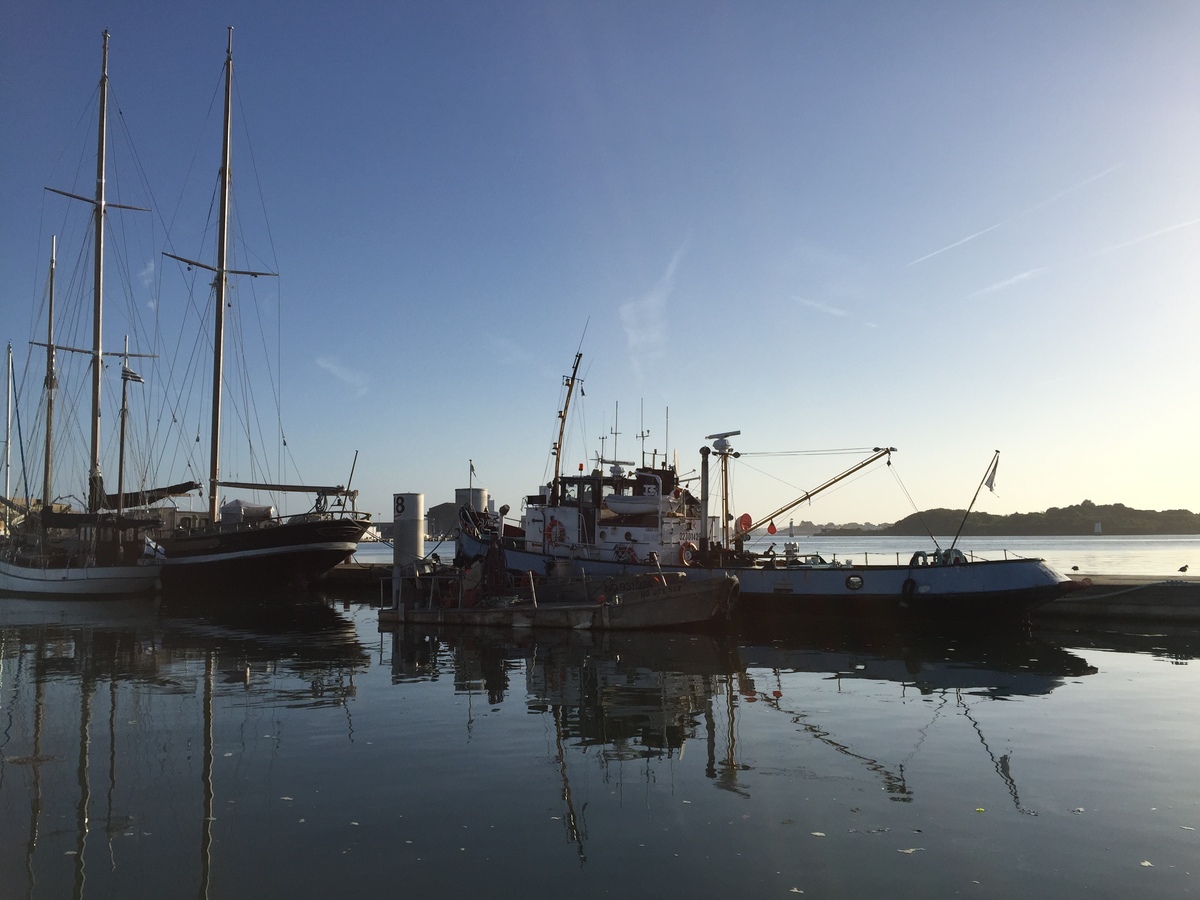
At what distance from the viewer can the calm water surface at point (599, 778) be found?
23.4 feet

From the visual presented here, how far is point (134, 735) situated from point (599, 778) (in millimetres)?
6987

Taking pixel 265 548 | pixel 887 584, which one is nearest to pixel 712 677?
pixel 887 584

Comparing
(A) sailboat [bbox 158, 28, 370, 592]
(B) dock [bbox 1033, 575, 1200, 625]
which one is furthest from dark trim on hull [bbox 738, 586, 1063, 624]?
(A) sailboat [bbox 158, 28, 370, 592]

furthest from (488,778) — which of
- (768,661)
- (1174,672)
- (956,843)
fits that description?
(1174,672)

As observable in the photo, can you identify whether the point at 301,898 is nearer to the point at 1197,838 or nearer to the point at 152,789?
the point at 152,789

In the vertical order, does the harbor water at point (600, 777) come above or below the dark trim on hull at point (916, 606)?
below

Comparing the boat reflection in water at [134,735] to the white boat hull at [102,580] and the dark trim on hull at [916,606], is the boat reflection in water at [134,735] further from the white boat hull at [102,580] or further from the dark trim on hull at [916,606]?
the dark trim on hull at [916,606]

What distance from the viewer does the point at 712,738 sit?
11.9 meters

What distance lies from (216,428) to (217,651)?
2595 centimetres

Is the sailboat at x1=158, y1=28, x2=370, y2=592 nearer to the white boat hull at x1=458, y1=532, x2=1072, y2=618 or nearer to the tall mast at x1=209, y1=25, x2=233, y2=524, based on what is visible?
the tall mast at x1=209, y1=25, x2=233, y2=524

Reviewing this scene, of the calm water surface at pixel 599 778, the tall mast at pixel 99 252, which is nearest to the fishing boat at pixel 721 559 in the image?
the calm water surface at pixel 599 778

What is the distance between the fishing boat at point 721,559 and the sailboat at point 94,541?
18152 mm

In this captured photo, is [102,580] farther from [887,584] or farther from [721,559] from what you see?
[887,584]

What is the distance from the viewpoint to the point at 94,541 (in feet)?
134
